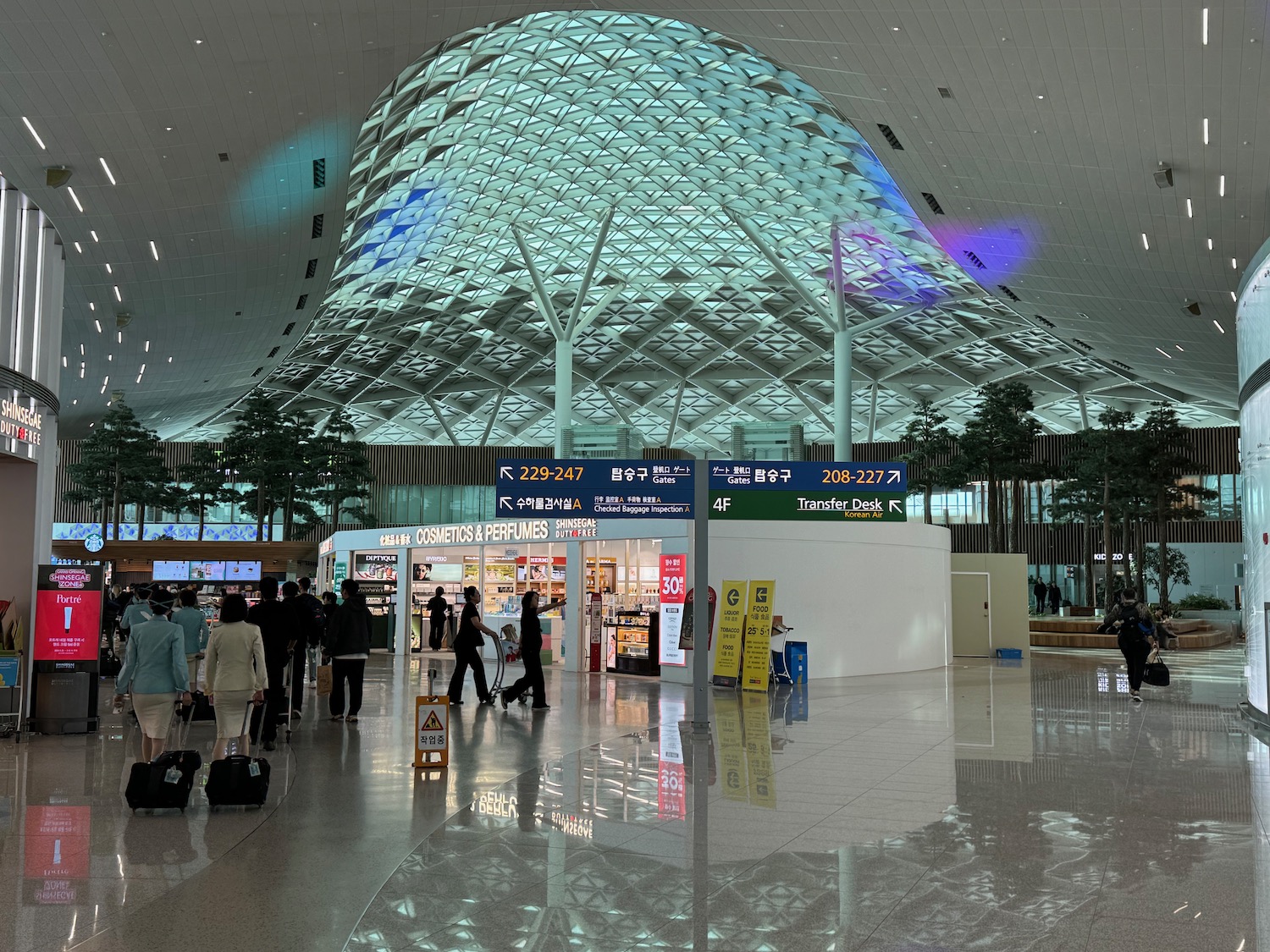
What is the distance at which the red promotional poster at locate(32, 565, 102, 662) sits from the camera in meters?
12.5

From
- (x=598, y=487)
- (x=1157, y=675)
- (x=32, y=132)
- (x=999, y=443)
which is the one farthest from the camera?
(x=999, y=443)

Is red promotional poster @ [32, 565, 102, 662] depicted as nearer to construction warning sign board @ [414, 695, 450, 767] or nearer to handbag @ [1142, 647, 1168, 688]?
construction warning sign board @ [414, 695, 450, 767]

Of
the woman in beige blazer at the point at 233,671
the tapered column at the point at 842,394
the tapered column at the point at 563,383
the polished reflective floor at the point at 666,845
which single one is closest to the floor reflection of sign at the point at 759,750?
the polished reflective floor at the point at 666,845

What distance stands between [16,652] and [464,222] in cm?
3225

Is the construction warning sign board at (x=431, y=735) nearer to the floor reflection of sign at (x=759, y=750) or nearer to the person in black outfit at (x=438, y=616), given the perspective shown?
the floor reflection of sign at (x=759, y=750)

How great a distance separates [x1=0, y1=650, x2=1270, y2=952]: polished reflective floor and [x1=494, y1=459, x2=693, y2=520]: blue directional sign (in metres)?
3.39

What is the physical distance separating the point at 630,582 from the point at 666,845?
16.9 m

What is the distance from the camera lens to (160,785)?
780 cm

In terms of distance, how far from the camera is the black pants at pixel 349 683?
1352 centimetres

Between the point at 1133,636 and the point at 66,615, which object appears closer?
the point at 66,615

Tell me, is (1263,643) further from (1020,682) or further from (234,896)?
(234,896)

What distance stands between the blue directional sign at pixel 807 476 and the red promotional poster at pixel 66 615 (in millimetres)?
7986

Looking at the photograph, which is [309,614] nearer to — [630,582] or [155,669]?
[155,669]

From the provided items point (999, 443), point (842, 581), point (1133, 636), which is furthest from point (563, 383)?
point (1133, 636)
